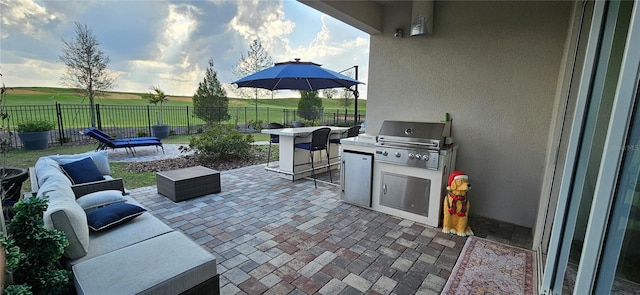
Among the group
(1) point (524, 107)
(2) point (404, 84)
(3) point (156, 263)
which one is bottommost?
(3) point (156, 263)

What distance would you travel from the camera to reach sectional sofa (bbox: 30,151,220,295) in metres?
1.50

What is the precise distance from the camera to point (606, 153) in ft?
3.55

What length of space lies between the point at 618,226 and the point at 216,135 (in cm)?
672

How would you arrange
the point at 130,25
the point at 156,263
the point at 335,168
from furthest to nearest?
the point at 130,25 < the point at 335,168 < the point at 156,263

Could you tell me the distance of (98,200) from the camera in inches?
98.0

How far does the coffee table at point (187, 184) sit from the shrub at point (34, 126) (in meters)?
5.91

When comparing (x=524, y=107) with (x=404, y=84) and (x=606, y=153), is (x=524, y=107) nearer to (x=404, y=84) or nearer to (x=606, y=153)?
(x=404, y=84)

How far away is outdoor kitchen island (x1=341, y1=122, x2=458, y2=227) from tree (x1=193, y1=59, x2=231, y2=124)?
30.3ft

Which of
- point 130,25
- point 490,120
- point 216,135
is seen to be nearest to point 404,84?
point 490,120

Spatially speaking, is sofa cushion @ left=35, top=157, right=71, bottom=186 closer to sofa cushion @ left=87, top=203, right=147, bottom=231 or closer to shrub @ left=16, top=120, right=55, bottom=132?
sofa cushion @ left=87, top=203, right=147, bottom=231

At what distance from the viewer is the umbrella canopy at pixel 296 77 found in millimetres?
4719

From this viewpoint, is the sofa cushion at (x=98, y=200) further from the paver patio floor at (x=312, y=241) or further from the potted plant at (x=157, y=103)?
the potted plant at (x=157, y=103)

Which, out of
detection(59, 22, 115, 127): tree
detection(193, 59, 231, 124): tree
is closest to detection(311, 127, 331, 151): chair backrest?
detection(193, 59, 231, 124): tree

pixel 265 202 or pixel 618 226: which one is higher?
pixel 618 226
